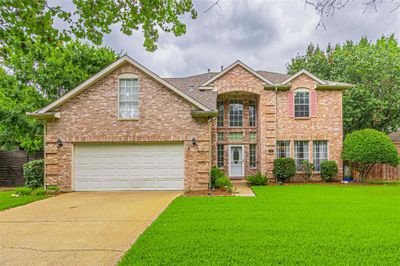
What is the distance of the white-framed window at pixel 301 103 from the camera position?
1675 centimetres

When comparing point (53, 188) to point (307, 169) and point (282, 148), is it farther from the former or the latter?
point (307, 169)

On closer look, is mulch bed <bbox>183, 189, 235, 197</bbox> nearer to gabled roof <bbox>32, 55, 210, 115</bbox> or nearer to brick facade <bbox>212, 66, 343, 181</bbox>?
gabled roof <bbox>32, 55, 210, 115</bbox>

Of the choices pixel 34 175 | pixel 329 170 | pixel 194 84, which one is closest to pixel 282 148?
pixel 329 170

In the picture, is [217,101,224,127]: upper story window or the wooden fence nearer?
the wooden fence

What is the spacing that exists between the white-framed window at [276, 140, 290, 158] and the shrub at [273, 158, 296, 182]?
2.90 ft

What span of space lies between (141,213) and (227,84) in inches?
413

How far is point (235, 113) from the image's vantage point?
1811 cm

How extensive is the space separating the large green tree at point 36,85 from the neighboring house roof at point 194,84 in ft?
18.3

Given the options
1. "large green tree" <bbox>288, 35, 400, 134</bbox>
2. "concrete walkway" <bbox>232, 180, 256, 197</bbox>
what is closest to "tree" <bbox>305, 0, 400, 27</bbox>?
"concrete walkway" <bbox>232, 180, 256, 197</bbox>

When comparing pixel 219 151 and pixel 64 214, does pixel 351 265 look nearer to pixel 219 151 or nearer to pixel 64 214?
pixel 64 214

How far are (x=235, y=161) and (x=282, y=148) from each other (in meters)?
2.99

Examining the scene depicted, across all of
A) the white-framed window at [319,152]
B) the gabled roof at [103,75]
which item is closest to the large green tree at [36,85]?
the gabled roof at [103,75]

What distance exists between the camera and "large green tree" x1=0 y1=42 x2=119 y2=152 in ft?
55.8

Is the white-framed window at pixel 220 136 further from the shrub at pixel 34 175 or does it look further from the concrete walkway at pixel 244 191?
the shrub at pixel 34 175
